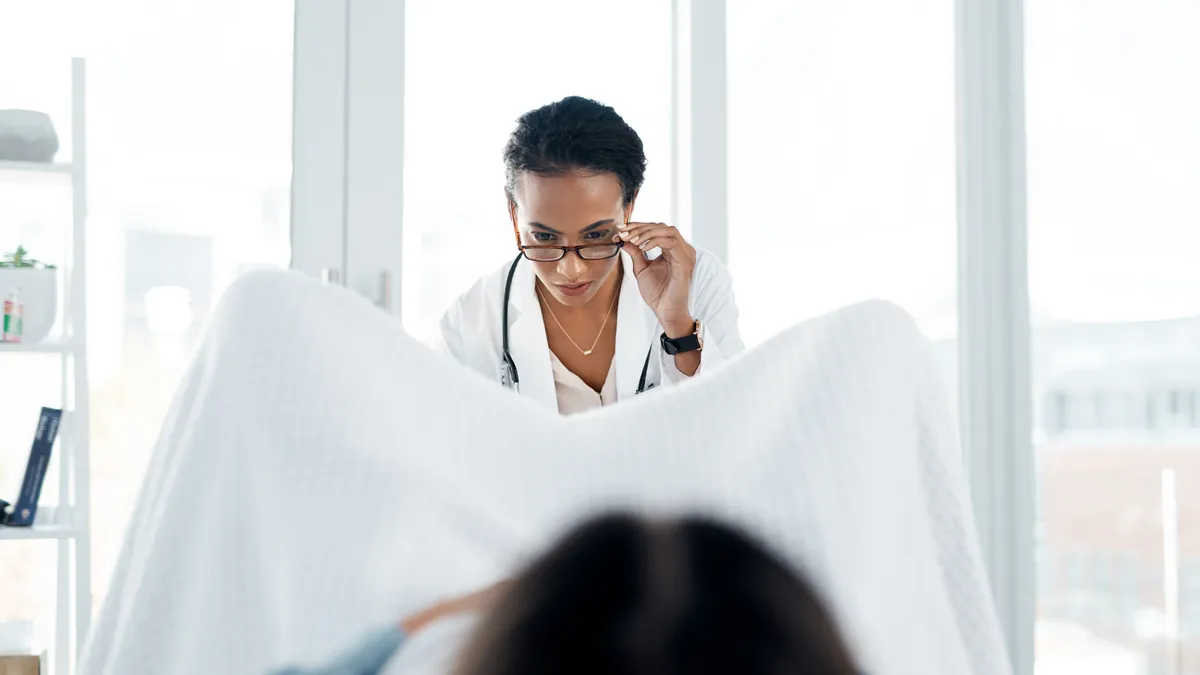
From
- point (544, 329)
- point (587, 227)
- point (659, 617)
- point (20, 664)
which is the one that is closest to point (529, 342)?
point (544, 329)

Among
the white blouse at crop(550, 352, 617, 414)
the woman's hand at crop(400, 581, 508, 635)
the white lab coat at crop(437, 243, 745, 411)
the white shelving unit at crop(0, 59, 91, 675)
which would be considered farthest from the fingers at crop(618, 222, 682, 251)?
the woman's hand at crop(400, 581, 508, 635)

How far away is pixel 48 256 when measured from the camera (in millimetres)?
1961

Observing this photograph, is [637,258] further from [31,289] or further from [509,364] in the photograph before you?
[31,289]

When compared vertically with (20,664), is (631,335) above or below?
above

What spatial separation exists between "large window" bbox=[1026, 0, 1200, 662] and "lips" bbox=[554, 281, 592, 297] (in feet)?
4.45

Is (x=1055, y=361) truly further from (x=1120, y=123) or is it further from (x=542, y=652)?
(x=542, y=652)

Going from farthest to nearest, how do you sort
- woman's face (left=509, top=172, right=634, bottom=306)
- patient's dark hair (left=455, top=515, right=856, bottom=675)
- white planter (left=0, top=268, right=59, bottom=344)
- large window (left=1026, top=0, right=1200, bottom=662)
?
1. large window (left=1026, top=0, right=1200, bottom=662)
2. white planter (left=0, top=268, right=59, bottom=344)
3. woman's face (left=509, top=172, right=634, bottom=306)
4. patient's dark hair (left=455, top=515, right=856, bottom=675)

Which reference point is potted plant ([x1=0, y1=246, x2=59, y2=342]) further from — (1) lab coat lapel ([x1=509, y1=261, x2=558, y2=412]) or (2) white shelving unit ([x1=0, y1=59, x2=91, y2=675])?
(1) lab coat lapel ([x1=509, y1=261, x2=558, y2=412])

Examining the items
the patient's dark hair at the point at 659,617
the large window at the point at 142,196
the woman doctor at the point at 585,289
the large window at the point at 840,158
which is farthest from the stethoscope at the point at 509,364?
the patient's dark hair at the point at 659,617

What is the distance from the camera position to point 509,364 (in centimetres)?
167

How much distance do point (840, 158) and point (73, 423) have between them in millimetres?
1769

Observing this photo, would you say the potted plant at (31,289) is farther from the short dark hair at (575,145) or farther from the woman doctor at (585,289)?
the short dark hair at (575,145)

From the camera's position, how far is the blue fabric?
0.50 meters

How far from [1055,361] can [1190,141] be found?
1.96ft
